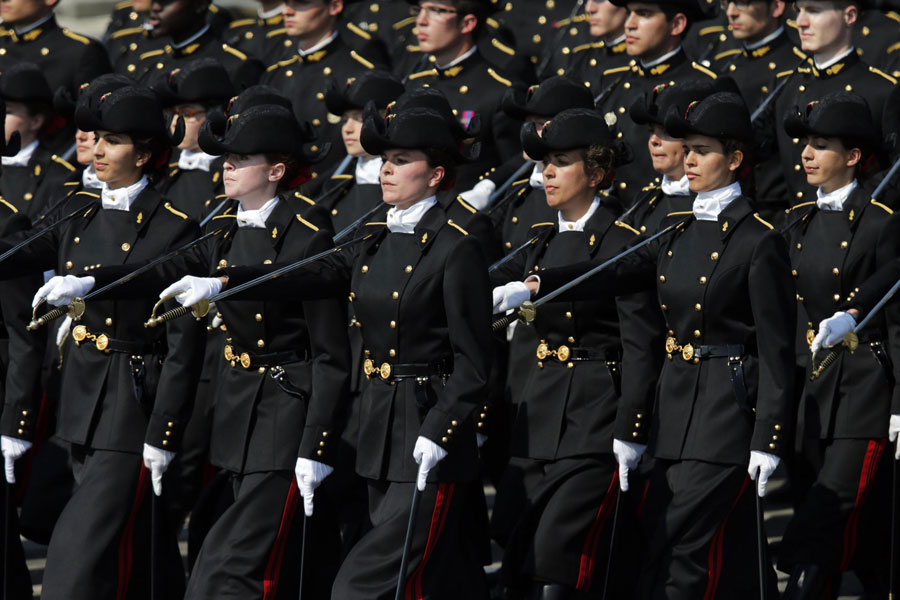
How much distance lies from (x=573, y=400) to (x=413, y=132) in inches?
54.8

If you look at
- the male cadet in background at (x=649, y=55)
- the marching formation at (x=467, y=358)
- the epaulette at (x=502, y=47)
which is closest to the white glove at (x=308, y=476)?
the marching formation at (x=467, y=358)

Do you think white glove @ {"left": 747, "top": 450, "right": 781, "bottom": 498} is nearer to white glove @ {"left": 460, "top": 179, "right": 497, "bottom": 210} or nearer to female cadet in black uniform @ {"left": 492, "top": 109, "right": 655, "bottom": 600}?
female cadet in black uniform @ {"left": 492, "top": 109, "right": 655, "bottom": 600}

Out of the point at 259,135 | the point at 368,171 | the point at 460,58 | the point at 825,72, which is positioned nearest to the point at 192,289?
the point at 259,135

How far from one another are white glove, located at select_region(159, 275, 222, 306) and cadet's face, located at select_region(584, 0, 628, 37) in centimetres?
420

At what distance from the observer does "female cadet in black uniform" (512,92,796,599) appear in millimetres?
7820

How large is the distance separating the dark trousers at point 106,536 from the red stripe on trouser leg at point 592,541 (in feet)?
5.76

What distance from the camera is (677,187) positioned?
30.4 ft

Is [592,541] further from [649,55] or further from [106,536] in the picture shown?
[649,55]

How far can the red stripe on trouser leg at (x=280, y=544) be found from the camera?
8.16 metres

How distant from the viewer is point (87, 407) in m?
8.64

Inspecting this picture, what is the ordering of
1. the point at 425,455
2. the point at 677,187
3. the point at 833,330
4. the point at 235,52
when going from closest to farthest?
the point at 425,455, the point at 833,330, the point at 677,187, the point at 235,52

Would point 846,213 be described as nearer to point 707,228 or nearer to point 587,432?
point 707,228

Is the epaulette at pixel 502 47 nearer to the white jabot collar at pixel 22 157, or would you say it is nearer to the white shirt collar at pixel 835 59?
the white shirt collar at pixel 835 59

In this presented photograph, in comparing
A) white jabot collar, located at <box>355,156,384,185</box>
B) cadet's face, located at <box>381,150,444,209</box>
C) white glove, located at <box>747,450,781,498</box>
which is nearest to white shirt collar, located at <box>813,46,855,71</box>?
white jabot collar, located at <box>355,156,384,185</box>
